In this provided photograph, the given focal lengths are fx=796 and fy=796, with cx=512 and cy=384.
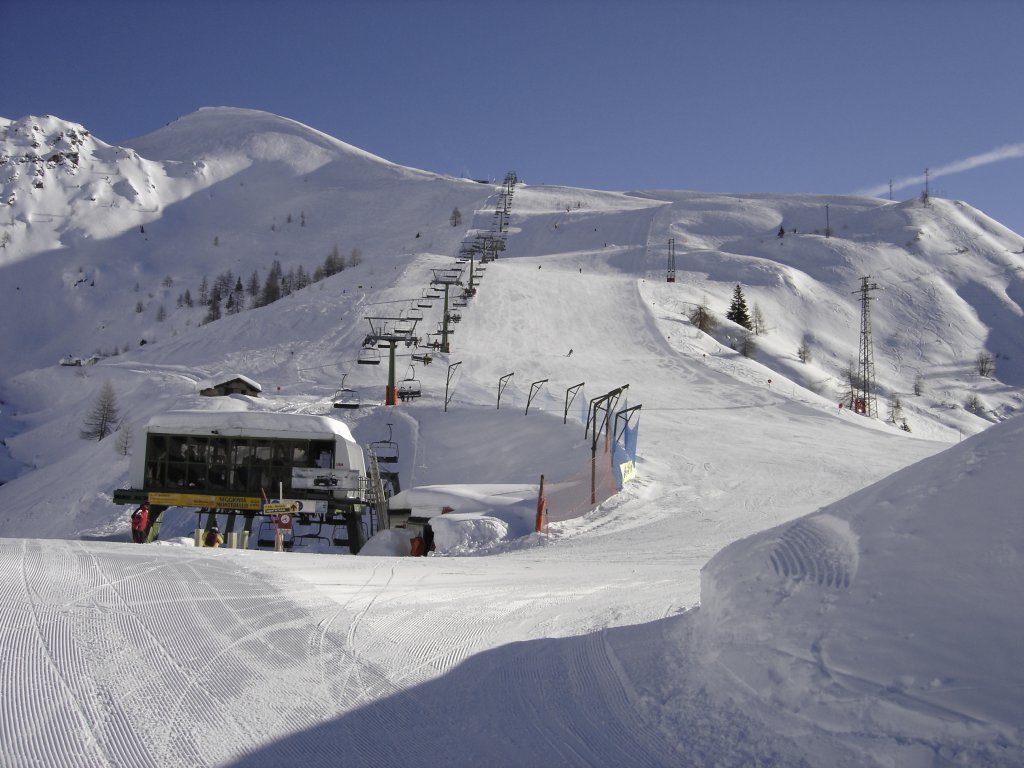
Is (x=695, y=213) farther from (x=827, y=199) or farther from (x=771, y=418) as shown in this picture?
(x=771, y=418)

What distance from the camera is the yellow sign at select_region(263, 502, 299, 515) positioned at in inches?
639

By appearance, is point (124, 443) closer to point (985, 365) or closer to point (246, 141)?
point (985, 365)

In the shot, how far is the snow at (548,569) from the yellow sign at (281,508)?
2020 millimetres

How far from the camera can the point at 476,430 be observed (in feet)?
97.7

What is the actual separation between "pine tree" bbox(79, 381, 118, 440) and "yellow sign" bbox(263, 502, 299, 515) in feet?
90.0

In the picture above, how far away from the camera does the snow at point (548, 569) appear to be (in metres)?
3.62

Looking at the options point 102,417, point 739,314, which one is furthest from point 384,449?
point 739,314

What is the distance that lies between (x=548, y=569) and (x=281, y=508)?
7.53m

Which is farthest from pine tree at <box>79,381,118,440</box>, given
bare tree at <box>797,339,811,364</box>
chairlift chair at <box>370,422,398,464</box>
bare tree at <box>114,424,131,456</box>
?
bare tree at <box>797,339,811,364</box>

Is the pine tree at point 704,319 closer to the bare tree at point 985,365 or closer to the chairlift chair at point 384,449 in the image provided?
the bare tree at point 985,365

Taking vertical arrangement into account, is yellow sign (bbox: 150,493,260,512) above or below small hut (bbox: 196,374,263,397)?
below

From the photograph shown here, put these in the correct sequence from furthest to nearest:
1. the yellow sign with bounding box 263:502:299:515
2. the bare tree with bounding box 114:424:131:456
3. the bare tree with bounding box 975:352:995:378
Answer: the bare tree with bounding box 975:352:995:378 < the bare tree with bounding box 114:424:131:456 < the yellow sign with bounding box 263:502:299:515

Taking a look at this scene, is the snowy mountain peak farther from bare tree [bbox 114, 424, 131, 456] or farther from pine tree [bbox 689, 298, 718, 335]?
bare tree [bbox 114, 424, 131, 456]

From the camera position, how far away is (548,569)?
11.0m
